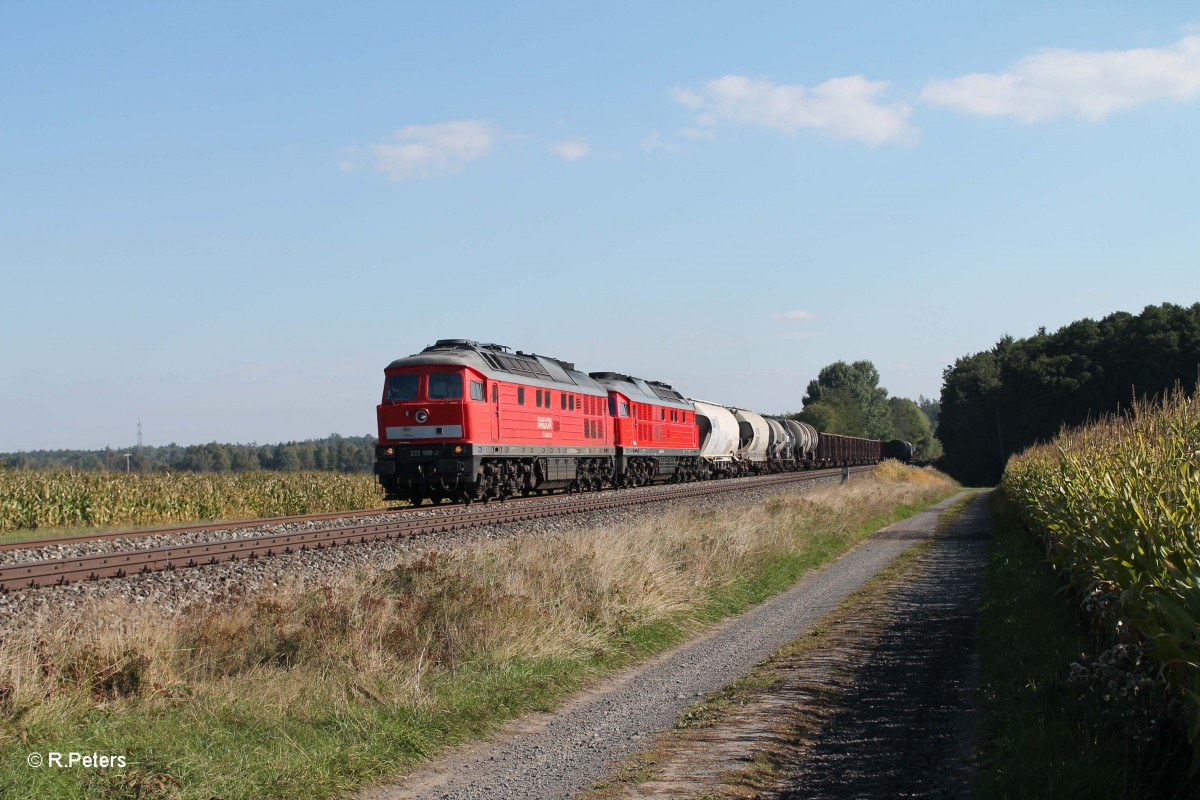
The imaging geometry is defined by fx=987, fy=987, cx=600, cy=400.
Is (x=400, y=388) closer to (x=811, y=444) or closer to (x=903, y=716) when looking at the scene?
(x=903, y=716)

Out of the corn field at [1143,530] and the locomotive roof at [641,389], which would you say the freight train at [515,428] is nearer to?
the locomotive roof at [641,389]

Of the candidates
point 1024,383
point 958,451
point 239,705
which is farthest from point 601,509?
point 958,451

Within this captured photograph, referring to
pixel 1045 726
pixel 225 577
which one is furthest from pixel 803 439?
pixel 1045 726

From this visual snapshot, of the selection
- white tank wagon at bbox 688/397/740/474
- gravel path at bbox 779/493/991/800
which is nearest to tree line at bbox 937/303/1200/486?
white tank wagon at bbox 688/397/740/474

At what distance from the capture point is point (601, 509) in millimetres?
26531

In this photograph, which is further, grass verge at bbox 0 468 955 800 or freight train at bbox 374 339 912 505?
freight train at bbox 374 339 912 505

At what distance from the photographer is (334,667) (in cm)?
A: 927

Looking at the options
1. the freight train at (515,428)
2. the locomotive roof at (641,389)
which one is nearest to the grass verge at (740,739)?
the freight train at (515,428)

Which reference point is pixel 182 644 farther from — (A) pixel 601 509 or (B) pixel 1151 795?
(A) pixel 601 509

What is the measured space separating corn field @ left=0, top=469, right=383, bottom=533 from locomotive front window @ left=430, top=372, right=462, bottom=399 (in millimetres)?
9730

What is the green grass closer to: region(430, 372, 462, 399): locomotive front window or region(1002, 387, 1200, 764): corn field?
region(1002, 387, 1200, 764): corn field

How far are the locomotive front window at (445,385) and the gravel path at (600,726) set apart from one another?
44.6ft

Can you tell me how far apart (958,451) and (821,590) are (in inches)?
3487

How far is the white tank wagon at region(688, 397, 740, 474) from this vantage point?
169 ft
